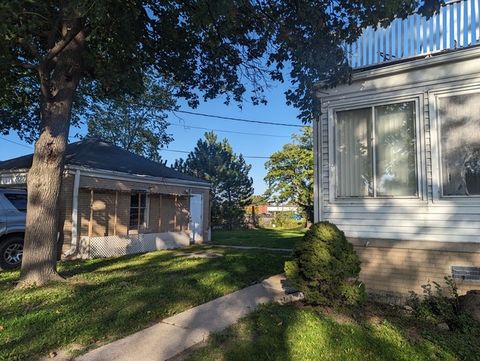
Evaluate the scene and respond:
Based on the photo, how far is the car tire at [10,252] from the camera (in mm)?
9648

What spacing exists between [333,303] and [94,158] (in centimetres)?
1133

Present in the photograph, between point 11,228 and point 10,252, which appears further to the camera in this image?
point 10,252

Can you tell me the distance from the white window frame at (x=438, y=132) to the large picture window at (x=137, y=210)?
10.8 meters

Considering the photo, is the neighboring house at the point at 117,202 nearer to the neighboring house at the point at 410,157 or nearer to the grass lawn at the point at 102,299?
the grass lawn at the point at 102,299

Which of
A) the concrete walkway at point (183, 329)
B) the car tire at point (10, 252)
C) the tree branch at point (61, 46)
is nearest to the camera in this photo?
the concrete walkway at point (183, 329)

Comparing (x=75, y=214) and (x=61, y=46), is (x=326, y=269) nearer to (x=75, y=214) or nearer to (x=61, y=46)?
(x=61, y=46)

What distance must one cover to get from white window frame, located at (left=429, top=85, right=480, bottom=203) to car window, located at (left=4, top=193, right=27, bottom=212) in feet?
31.3

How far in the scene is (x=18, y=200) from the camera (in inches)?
409

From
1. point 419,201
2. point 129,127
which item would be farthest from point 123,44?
point 129,127

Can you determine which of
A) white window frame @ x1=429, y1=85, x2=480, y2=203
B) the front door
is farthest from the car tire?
white window frame @ x1=429, y1=85, x2=480, y2=203

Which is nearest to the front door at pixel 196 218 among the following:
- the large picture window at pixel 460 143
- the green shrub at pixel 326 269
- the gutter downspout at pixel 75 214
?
the gutter downspout at pixel 75 214

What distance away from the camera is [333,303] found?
569 cm

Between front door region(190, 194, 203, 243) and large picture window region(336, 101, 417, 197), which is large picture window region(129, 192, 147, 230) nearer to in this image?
front door region(190, 194, 203, 243)

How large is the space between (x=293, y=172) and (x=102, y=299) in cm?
2888
